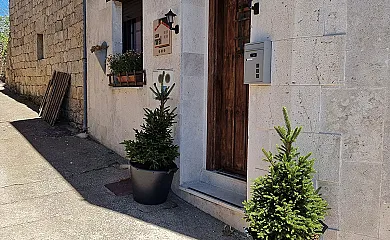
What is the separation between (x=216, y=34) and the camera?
3.71 metres

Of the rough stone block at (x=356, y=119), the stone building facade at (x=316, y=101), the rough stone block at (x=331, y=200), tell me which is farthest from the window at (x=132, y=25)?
the rough stone block at (x=331, y=200)

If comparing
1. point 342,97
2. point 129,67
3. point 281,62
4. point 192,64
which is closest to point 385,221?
point 342,97

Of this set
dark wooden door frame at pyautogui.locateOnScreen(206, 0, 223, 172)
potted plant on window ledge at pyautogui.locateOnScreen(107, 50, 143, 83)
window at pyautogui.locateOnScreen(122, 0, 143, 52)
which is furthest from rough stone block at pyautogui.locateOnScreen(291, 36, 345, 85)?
window at pyautogui.locateOnScreen(122, 0, 143, 52)

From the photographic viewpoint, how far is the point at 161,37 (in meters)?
3.94

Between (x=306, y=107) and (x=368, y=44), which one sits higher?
(x=368, y=44)

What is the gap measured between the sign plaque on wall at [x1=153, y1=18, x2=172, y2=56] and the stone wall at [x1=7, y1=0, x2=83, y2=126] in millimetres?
2860

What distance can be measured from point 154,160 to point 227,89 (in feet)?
3.68

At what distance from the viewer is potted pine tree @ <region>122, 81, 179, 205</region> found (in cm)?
340

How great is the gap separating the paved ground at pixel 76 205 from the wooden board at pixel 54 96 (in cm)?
170

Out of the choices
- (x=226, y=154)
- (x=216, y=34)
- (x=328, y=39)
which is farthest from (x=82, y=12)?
(x=328, y=39)

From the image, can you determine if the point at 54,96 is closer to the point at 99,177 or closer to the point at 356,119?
the point at 99,177

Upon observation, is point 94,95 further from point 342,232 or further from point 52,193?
point 342,232

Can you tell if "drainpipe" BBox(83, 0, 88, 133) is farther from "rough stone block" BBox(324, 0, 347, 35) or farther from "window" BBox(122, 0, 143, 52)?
"rough stone block" BBox(324, 0, 347, 35)

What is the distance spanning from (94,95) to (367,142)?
4810mm
